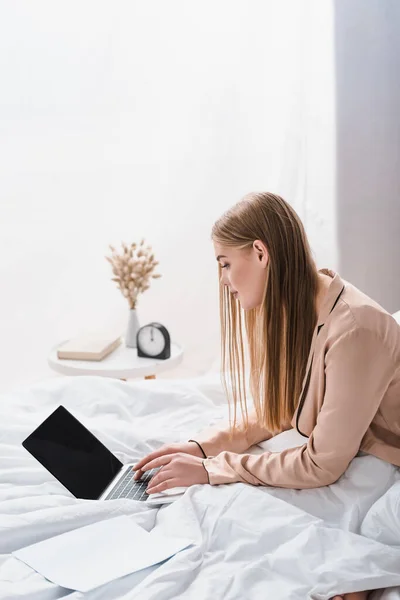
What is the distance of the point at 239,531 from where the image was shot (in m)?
1.08

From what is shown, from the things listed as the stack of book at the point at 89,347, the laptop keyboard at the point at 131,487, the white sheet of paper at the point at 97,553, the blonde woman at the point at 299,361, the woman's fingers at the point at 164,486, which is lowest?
the laptop keyboard at the point at 131,487

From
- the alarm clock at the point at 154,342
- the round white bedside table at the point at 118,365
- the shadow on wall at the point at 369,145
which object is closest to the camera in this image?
the round white bedside table at the point at 118,365

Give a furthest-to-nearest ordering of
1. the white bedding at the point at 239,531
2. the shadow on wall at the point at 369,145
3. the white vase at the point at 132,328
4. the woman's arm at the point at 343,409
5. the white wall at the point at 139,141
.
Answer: the white wall at the point at 139,141 < the shadow on wall at the point at 369,145 < the white vase at the point at 132,328 < the woman's arm at the point at 343,409 < the white bedding at the point at 239,531

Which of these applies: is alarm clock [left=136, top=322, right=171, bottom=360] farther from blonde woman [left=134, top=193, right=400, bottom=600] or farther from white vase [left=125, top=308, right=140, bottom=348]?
blonde woman [left=134, top=193, right=400, bottom=600]

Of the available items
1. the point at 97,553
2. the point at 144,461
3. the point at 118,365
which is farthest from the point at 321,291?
the point at 118,365

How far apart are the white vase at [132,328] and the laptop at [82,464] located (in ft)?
3.68

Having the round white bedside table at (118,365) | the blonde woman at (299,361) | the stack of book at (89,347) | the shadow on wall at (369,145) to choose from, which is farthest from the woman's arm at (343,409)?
the shadow on wall at (369,145)

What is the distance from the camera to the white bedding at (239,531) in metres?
0.96

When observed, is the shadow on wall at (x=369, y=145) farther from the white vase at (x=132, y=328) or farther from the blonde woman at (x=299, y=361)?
the blonde woman at (x=299, y=361)

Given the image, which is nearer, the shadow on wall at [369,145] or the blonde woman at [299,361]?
→ the blonde woman at [299,361]

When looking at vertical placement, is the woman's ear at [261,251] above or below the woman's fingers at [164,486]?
above

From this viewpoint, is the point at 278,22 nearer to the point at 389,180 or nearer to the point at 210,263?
the point at 389,180

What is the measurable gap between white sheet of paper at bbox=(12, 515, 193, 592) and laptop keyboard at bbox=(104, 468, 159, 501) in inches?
5.7

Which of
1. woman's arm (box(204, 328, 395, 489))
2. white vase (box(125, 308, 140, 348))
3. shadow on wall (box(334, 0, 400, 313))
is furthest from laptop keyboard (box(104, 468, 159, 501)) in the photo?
shadow on wall (box(334, 0, 400, 313))
